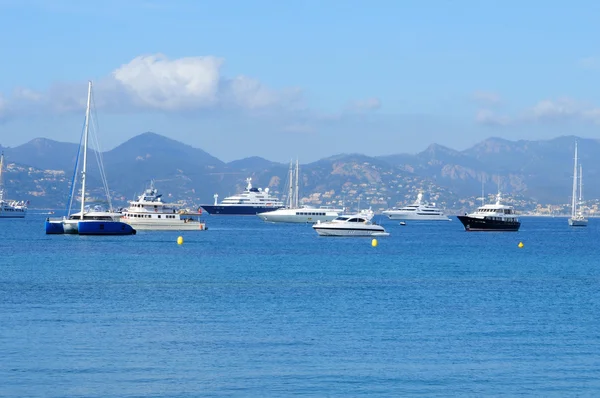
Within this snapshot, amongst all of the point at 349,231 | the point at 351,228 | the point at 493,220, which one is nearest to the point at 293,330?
the point at 351,228

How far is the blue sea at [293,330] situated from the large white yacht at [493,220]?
89.9m

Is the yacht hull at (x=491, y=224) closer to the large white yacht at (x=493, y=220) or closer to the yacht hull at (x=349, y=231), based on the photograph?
the large white yacht at (x=493, y=220)

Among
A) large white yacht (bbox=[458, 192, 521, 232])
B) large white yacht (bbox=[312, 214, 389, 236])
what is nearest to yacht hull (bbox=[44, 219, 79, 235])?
large white yacht (bbox=[312, 214, 389, 236])

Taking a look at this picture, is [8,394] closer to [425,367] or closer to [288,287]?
[425,367]

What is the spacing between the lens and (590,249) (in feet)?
390

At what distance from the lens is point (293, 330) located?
135 ft

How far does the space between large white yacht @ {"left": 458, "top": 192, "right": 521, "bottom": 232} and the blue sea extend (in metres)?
89.9

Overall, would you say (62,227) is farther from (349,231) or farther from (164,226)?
(349,231)

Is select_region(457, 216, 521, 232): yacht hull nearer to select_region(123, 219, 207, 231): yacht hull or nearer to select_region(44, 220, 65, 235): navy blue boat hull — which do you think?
select_region(123, 219, 207, 231): yacht hull

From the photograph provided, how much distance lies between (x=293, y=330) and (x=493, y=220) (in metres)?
133

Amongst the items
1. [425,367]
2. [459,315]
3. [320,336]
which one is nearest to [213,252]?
[459,315]

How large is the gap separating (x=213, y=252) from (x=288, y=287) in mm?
39123

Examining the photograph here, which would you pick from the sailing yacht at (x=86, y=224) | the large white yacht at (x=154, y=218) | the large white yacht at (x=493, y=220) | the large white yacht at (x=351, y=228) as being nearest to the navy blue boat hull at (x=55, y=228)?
the sailing yacht at (x=86, y=224)

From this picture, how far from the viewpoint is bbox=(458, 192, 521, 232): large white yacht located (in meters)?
170
